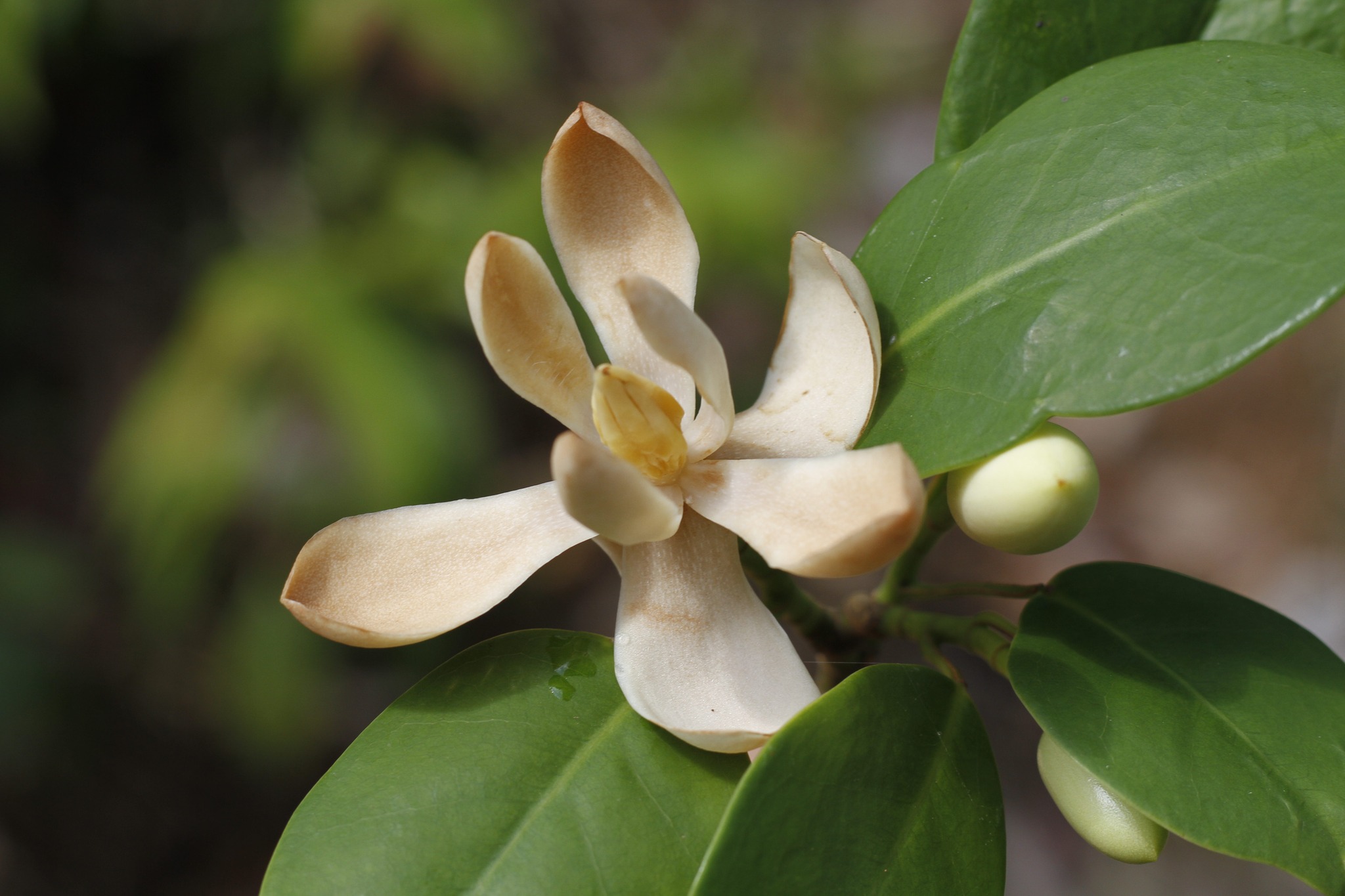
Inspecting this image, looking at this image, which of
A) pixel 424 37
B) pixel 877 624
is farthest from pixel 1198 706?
pixel 424 37

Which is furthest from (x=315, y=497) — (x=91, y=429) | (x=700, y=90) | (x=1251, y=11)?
(x=1251, y=11)

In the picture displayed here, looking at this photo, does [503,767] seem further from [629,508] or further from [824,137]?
[824,137]

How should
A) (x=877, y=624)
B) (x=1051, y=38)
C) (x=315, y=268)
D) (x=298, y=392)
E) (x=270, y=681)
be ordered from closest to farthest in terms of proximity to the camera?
(x=1051, y=38) → (x=877, y=624) → (x=270, y=681) → (x=298, y=392) → (x=315, y=268)

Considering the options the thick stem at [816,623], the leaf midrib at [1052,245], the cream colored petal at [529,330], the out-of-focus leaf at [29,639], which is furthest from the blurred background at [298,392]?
the leaf midrib at [1052,245]

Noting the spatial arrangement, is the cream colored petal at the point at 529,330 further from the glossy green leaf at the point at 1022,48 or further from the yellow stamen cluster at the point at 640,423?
the glossy green leaf at the point at 1022,48

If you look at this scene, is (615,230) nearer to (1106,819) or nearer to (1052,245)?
(1052,245)

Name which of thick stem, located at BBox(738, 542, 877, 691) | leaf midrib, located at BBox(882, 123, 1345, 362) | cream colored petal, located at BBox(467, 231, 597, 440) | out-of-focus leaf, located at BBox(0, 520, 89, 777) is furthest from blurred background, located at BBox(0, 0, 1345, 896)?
leaf midrib, located at BBox(882, 123, 1345, 362)

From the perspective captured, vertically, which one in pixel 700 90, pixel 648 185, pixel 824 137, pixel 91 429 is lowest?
pixel 91 429
